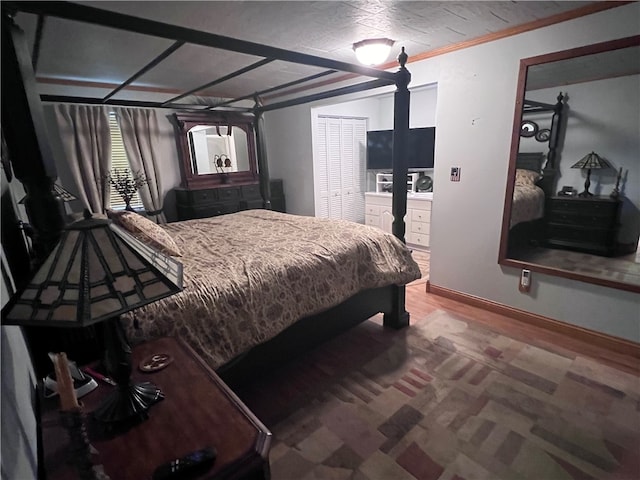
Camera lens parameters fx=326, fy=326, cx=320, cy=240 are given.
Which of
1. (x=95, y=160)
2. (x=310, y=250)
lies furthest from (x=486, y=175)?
(x=95, y=160)

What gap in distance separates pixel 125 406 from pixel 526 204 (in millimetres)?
2962

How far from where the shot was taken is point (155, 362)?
1.18m

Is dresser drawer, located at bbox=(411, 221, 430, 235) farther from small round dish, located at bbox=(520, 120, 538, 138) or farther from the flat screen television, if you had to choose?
small round dish, located at bbox=(520, 120, 538, 138)

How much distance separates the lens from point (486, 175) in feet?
9.15

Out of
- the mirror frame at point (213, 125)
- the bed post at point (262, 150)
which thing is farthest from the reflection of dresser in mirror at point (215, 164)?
the bed post at point (262, 150)

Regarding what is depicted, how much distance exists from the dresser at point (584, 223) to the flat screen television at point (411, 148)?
7.88ft

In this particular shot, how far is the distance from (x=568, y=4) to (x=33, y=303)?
9.94 ft

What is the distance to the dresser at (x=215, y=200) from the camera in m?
4.30

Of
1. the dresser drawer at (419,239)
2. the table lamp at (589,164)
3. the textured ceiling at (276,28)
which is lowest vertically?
the dresser drawer at (419,239)

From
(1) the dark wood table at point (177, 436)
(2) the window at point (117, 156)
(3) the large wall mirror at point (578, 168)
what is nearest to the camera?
(1) the dark wood table at point (177, 436)

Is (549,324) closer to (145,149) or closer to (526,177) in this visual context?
(526,177)

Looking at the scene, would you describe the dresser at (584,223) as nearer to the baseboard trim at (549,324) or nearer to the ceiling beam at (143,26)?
the baseboard trim at (549,324)

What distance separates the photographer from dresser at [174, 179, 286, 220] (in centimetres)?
430

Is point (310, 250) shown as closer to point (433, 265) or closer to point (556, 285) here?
point (433, 265)
